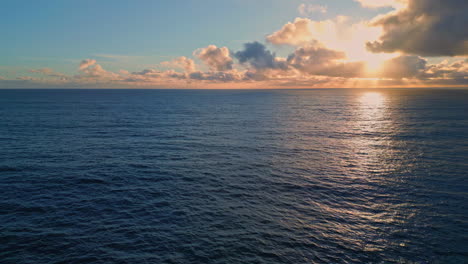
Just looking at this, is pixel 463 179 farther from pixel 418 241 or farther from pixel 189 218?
pixel 189 218

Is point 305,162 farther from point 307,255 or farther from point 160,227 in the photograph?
point 160,227

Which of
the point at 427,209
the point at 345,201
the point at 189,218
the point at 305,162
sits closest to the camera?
the point at 189,218

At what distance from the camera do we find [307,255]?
2603cm

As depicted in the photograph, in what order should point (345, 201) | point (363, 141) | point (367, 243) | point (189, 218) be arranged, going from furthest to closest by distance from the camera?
point (363, 141), point (345, 201), point (189, 218), point (367, 243)

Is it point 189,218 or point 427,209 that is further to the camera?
point 427,209

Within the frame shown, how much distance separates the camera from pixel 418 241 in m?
28.1

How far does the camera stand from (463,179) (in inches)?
1761

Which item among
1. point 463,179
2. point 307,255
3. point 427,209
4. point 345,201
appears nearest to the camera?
point 307,255

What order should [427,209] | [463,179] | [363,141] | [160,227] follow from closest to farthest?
1. [160,227]
2. [427,209]
3. [463,179]
4. [363,141]

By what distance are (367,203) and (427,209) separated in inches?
290

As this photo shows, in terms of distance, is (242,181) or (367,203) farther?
(242,181)

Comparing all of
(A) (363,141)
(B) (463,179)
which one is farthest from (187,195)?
(A) (363,141)

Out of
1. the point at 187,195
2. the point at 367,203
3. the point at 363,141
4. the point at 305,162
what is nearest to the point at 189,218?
the point at 187,195

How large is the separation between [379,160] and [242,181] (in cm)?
3281
